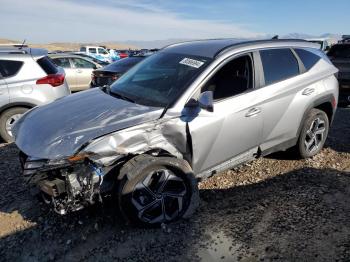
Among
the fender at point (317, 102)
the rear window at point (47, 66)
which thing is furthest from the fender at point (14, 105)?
the fender at point (317, 102)

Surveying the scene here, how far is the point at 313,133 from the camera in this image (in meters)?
5.57

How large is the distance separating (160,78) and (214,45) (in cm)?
82

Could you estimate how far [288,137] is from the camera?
16.6 feet

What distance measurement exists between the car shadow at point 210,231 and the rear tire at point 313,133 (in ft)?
2.75

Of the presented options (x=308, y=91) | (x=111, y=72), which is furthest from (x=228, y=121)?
(x=111, y=72)

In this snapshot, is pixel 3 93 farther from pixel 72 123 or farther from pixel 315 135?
pixel 315 135

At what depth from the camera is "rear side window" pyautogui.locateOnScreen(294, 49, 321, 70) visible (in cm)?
524

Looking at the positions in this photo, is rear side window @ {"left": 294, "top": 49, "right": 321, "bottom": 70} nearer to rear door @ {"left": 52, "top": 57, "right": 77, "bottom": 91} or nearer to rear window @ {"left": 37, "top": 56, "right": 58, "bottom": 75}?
rear window @ {"left": 37, "top": 56, "right": 58, "bottom": 75}

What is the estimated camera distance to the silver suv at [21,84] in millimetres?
6664

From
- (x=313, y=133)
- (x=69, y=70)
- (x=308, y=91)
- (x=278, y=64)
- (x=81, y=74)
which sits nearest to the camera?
(x=278, y=64)

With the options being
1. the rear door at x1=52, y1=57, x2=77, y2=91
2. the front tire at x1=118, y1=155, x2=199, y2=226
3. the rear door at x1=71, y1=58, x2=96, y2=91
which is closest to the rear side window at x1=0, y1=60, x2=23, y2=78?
the front tire at x1=118, y1=155, x2=199, y2=226

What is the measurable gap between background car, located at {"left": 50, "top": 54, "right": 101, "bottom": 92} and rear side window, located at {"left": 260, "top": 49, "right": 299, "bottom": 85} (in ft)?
31.0

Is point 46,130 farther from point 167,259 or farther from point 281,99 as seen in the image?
point 281,99

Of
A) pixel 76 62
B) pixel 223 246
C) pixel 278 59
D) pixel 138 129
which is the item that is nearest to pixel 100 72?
pixel 76 62
